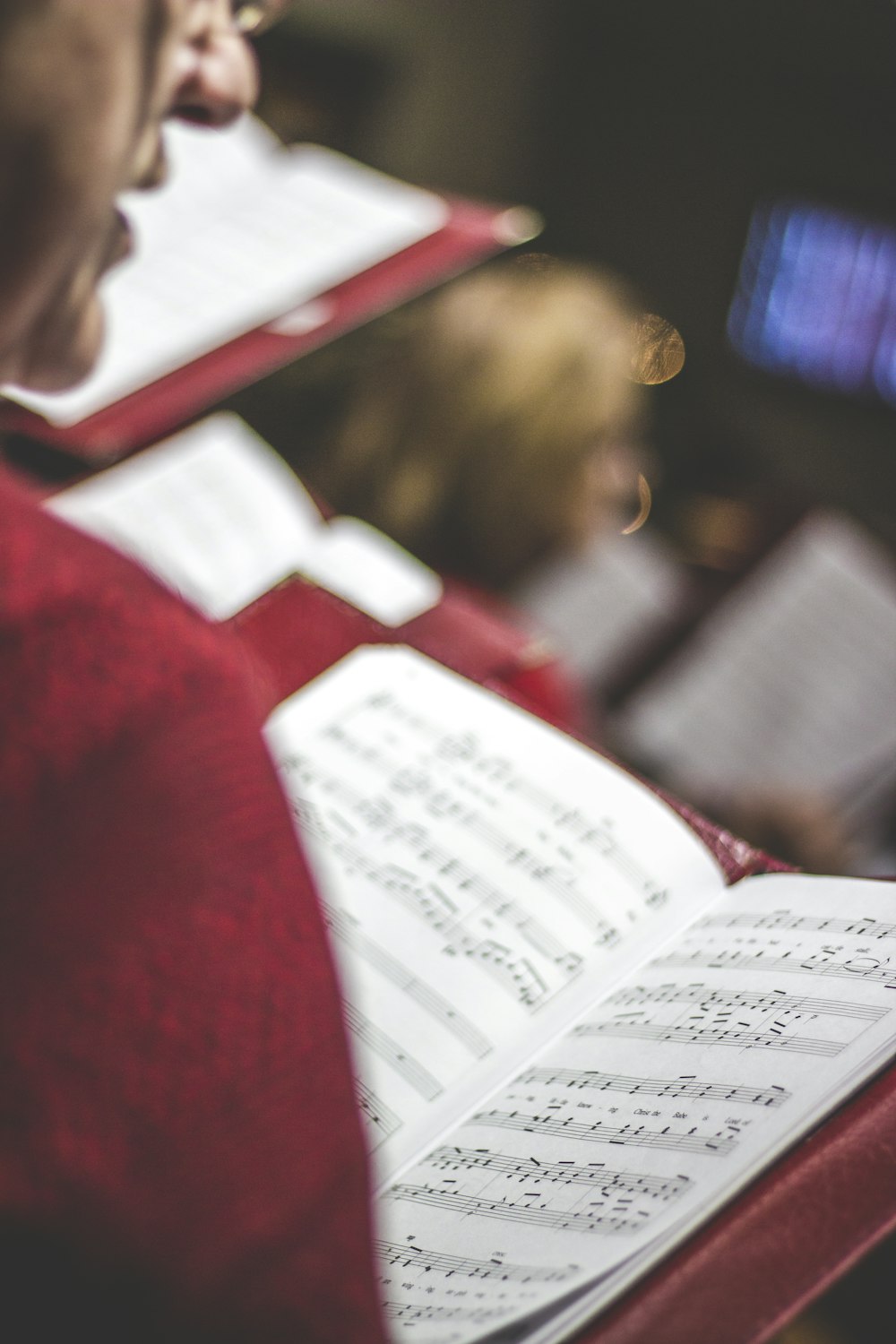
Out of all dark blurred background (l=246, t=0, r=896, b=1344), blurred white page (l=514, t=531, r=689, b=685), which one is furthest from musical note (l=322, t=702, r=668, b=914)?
dark blurred background (l=246, t=0, r=896, b=1344)

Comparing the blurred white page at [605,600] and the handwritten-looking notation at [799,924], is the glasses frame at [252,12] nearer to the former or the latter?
the handwritten-looking notation at [799,924]

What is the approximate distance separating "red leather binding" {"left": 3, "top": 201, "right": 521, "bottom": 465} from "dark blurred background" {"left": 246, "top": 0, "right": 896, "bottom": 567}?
127cm

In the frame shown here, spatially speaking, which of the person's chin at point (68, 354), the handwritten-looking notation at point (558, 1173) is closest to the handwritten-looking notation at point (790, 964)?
the handwritten-looking notation at point (558, 1173)

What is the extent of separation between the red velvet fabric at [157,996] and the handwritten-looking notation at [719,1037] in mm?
202

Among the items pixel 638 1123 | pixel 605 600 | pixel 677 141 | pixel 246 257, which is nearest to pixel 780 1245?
pixel 638 1123

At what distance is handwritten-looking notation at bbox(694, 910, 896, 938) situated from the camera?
454 millimetres

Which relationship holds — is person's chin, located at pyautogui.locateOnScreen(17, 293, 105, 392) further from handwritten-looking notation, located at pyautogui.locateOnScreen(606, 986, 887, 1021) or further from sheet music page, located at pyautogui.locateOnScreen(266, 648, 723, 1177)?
handwritten-looking notation, located at pyautogui.locateOnScreen(606, 986, 887, 1021)

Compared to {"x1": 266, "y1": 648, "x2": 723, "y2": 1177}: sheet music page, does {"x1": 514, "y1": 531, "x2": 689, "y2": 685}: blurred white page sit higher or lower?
lower

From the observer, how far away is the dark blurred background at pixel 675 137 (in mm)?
2604

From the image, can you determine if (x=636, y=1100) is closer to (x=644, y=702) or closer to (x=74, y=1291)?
(x=74, y=1291)

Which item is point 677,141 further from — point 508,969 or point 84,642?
point 84,642

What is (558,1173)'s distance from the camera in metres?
0.43

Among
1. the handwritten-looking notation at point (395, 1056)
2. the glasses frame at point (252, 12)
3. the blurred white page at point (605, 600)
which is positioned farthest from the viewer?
the blurred white page at point (605, 600)

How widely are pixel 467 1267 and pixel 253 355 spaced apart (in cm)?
93
